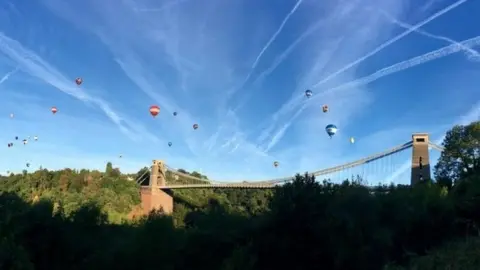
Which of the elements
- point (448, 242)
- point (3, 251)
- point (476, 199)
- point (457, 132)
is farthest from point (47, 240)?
point (457, 132)

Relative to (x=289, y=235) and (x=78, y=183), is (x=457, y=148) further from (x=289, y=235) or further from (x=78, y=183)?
(x=78, y=183)

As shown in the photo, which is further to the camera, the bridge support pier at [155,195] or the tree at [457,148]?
the bridge support pier at [155,195]

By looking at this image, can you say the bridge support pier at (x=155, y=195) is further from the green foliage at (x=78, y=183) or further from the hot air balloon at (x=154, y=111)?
the hot air balloon at (x=154, y=111)

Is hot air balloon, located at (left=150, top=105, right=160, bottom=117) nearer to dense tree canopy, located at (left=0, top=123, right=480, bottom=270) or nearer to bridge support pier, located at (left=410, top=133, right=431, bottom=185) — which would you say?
dense tree canopy, located at (left=0, top=123, right=480, bottom=270)

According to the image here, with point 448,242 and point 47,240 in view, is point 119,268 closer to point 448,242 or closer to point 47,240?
point 47,240

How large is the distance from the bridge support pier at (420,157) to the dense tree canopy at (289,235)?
27746mm

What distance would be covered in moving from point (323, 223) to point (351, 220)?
745mm

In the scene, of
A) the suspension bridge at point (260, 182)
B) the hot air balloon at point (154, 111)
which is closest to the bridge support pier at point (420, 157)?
the suspension bridge at point (260, 182)

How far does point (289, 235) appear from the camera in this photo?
1425cm

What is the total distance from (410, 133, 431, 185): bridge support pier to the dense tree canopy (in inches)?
1092

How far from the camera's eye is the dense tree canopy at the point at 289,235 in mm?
13656

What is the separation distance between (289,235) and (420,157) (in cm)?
3440

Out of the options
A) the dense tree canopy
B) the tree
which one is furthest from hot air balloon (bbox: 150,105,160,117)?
the tree

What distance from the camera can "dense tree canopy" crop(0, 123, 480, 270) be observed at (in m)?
13.7
